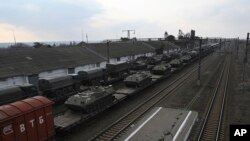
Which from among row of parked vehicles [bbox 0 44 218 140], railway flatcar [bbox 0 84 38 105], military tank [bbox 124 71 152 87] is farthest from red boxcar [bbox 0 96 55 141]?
military tank [bbox 124 71 152 87]

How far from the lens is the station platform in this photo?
15812mm

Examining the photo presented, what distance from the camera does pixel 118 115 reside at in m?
22.7

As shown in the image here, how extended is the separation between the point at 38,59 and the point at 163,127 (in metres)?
28.6

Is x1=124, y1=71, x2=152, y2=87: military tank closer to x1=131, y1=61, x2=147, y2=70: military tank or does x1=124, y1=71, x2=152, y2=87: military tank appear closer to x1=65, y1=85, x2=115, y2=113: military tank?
x1=65, y1=85, x2=115, y2=113: military tank

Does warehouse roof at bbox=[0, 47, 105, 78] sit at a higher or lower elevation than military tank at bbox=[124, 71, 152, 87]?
higher

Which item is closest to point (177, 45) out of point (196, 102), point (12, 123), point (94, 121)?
point (196, 102)

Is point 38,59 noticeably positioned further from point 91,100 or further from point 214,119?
point 214,119

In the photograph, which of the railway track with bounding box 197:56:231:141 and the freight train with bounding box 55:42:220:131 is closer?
the railway track with bounding box 197:56:231:141

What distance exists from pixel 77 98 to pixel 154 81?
677 inches

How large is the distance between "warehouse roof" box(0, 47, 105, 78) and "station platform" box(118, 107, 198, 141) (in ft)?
67.4

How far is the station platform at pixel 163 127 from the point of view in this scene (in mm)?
15812

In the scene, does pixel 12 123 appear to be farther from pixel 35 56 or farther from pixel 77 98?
pixel 35 56

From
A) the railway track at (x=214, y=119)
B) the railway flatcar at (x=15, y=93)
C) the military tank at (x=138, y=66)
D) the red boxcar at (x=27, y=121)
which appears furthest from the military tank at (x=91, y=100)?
the military tank at (x=138, y=66)

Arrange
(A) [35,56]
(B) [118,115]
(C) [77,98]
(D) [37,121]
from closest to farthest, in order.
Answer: (D) [37,121]
(C) [77,98]
(B) [118,115]
(A) [35,56]
